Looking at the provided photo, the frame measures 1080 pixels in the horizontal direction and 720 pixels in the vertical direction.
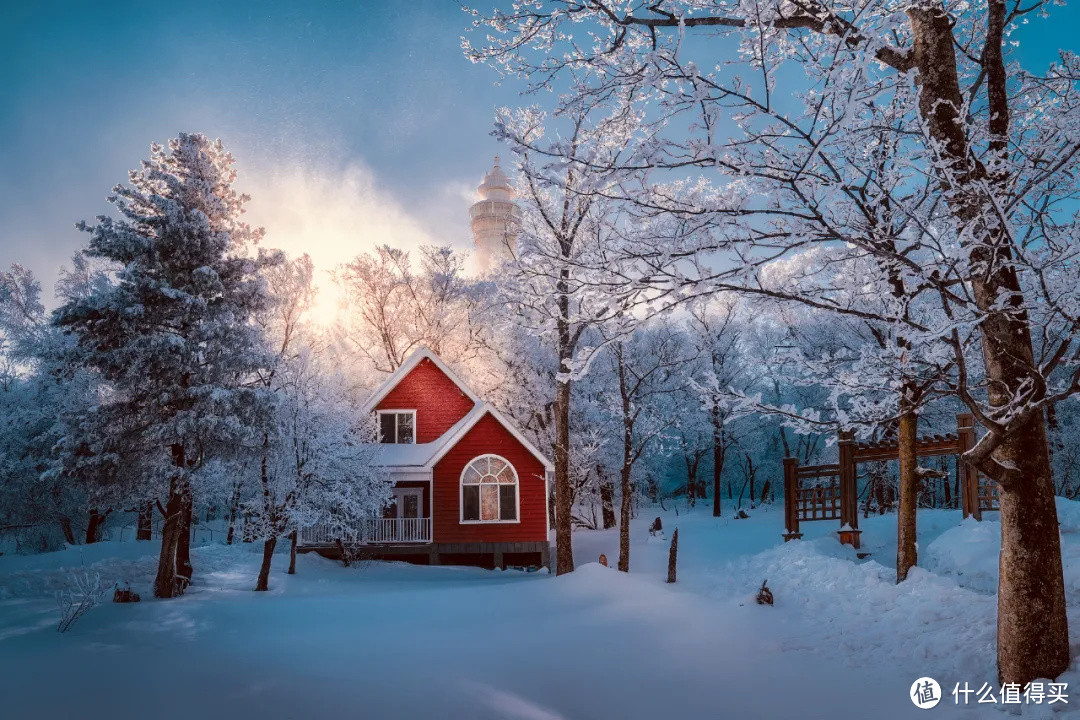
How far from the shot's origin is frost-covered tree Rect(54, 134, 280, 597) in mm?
13297

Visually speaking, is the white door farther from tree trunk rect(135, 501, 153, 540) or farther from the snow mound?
the snow mound

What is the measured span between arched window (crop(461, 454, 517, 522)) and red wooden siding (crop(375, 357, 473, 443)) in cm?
230

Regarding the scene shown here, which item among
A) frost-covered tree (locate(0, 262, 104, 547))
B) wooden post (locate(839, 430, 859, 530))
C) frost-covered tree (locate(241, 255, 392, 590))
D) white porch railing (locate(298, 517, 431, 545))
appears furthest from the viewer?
frost-covered tree (locate(0, 262, 104, 547))

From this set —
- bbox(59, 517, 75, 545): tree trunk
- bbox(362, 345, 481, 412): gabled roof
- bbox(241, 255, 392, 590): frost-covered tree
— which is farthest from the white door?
bbox(59, 517, 75, 545): tree trunk

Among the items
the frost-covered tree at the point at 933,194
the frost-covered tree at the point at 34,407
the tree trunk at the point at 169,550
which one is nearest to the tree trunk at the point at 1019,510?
the frost-covered tree at the point at 933,194

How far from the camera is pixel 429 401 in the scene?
80.0ft

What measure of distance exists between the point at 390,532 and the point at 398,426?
13.0 ft

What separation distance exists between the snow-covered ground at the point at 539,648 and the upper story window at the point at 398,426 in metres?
10.2

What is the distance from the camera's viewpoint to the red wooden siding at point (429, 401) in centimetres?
2425

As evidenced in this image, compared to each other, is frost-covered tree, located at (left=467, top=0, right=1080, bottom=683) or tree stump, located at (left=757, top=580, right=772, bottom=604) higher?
frost-covered tree, located at (left=467, top=0, right=1080, bottom=683)

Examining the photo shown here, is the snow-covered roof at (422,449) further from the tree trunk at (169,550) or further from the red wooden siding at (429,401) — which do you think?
the tree trunk at (169,550)

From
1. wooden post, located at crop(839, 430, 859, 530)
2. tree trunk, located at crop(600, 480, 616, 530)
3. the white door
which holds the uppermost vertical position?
wooden post, located at crop(839, 430, 859, 530)

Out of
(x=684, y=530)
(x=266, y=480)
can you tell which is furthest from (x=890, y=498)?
(x=266, y=480)

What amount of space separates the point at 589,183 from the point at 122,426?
42.7 feet
